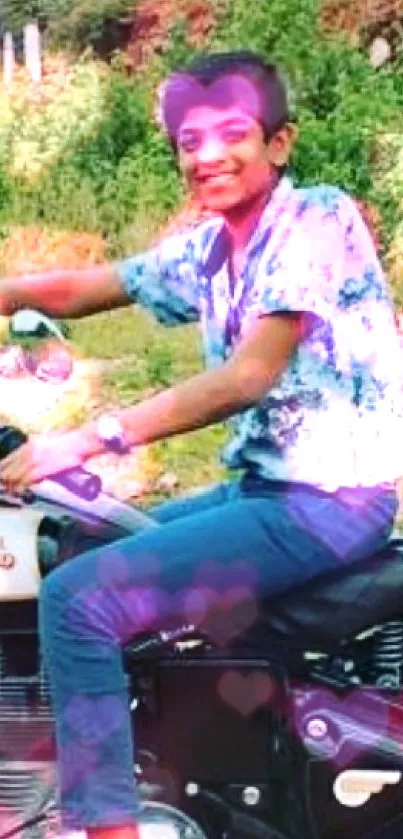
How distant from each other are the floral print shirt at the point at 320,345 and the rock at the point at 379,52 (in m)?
3.54

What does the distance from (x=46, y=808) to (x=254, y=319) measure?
764 millimetres

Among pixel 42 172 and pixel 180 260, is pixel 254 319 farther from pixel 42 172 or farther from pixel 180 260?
pixel 42 172

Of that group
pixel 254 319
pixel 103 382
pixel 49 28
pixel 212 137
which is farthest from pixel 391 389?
pixel 49 28

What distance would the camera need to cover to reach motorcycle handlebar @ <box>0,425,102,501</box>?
8.98 feet

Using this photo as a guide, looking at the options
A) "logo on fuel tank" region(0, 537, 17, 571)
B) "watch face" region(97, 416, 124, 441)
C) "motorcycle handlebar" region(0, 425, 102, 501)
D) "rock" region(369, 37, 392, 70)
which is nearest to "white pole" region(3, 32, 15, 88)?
"rock" region(369, 37, 392, 70)

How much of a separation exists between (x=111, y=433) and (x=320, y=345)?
0.31 m

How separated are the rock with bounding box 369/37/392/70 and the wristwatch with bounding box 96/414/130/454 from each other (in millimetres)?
3837

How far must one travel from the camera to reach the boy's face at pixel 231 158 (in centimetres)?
280

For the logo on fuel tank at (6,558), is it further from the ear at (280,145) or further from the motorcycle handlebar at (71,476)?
the ear at (280,145)

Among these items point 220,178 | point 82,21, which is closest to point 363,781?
point 220,178

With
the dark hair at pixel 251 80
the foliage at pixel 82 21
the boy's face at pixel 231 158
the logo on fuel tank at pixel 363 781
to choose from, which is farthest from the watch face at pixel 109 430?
the foliage at pixel 82 21

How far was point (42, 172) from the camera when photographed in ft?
21.0

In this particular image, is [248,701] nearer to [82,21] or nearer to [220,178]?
[220,178]

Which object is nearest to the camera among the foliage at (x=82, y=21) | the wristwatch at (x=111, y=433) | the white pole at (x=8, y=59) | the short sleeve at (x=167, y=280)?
the wristwatch at (x=111, y=433)
